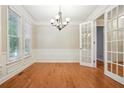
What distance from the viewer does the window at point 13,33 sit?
4.26 meters

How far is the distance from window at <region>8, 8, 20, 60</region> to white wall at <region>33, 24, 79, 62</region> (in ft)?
9.40

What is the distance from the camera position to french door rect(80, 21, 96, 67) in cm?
605

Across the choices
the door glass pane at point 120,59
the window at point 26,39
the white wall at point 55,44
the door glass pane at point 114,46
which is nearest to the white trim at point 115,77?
the door glass pane at point 120,59

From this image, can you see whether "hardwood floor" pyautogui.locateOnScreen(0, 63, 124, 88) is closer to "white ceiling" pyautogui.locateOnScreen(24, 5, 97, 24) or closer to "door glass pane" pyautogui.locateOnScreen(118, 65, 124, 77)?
"door glass pane" pyautogui.locateOnScreen(118, 65, 124, 77)

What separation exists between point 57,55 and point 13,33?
3.74m

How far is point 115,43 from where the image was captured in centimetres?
374

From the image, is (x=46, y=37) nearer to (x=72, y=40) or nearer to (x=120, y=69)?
(x=72, y=40)

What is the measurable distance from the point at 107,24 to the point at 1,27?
338 centimetres

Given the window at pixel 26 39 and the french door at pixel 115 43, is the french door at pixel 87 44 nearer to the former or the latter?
the french door at pixel 115 43

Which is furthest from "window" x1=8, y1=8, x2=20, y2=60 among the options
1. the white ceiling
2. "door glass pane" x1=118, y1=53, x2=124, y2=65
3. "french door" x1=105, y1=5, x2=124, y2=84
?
"door glass pane" x1=118, y1=53, x2=124, y2=65

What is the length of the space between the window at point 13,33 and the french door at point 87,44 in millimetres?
3335

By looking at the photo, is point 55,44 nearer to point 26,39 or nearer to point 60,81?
point 26,39

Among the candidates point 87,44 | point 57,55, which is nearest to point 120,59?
point 87,44
